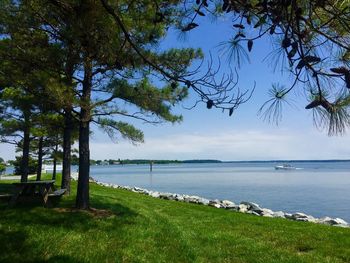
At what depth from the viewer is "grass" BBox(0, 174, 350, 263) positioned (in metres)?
7.77

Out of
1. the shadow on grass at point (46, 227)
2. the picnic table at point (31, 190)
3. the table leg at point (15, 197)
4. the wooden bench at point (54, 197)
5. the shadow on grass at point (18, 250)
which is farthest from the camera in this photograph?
the wooden bench at point (54, 197)

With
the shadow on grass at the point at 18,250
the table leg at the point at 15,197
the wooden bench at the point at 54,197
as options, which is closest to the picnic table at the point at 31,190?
the table leg at the point at 15,197

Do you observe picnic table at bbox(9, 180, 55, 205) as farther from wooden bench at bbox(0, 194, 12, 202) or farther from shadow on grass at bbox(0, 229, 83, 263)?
shadow on grass at bbox(0, 229, 83, 263)

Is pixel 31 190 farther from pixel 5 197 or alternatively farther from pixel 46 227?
pixel 46 227

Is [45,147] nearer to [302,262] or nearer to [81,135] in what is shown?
[81,135]

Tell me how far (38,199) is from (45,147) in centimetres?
1688

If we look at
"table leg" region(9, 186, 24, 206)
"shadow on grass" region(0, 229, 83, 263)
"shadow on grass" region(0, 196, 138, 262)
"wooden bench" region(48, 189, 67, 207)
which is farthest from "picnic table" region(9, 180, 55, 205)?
"shadow on grass" region(0, 229, 83, 263)

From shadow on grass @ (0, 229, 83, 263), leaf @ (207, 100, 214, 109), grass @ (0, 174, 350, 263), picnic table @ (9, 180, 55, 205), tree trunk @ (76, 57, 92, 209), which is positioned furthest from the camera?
tree trunk @ (76, 57, 92, 209)

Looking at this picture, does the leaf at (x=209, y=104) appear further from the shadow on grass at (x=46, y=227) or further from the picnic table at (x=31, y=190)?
the picnic table at (x=31, y=190)

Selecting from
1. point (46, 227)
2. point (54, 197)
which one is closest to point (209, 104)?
point (46, 227)

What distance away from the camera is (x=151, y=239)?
9.20 metres

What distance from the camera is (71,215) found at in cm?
1113

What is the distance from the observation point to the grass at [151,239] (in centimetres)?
777

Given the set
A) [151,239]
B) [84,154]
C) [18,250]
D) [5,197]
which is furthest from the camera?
[84,154]
